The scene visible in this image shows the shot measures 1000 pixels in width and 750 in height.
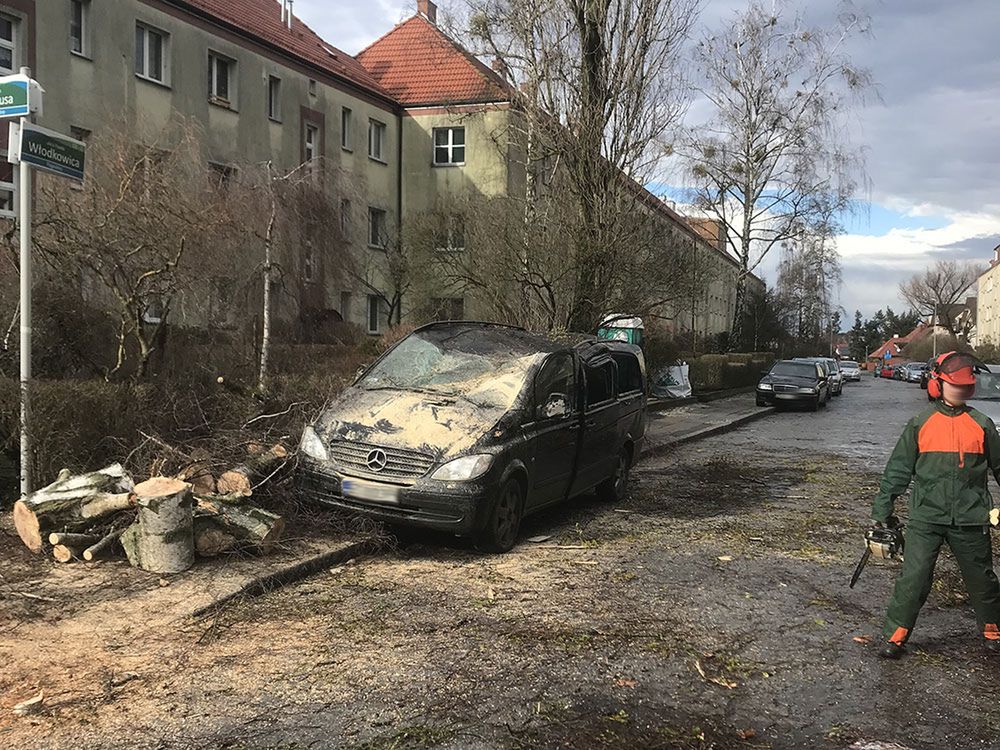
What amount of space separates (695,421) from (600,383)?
1175 cm

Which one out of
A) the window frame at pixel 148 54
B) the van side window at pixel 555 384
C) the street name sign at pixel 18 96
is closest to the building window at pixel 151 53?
the window frame at pixel 148 54

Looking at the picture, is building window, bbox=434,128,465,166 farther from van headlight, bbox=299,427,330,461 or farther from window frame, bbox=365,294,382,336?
van headlight, bbox=299,427,330,461

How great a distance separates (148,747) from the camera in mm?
3400

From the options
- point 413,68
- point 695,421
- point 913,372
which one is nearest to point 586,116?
point 695,421

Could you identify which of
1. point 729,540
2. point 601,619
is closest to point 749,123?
point 729,540

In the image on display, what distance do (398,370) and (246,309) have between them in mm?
5031

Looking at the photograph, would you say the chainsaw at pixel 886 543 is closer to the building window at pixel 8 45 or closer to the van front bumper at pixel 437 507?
the van front bumper at pixel 437 507

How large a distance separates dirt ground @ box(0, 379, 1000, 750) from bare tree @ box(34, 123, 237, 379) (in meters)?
4.20

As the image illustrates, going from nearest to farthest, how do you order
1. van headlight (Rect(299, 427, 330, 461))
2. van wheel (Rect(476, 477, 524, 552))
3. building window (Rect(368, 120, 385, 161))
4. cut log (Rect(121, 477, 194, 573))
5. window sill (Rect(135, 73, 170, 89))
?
1. cut log (Rect(121, 477, 194, 573))
2. van wheel (Rect(476, 477, 524, 552))
3. van headlight (Rect(299, 427, 330, 461))
4. window sill (Rect(135, 73, 170, 89))
5. building window (Rect(368, 120, 385, 161))

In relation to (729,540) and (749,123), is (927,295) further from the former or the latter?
(729,540)

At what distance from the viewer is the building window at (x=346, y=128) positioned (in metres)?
29.4

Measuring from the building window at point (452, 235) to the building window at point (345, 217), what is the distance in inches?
92.8

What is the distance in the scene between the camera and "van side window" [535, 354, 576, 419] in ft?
24.4

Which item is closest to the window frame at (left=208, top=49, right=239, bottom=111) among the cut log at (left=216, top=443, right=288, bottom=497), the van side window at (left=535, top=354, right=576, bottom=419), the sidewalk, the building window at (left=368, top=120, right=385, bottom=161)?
the building window at (left=368, top=120, right=385, bottom=161)
